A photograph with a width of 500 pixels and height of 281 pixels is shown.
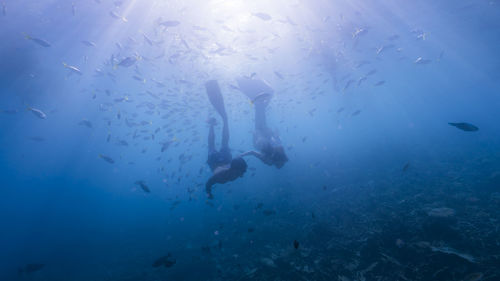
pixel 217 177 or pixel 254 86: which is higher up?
pixel 254 86

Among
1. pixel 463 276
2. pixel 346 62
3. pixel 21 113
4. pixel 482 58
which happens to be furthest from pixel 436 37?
pixel 21 113

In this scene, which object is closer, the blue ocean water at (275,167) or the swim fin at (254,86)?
the blue ocean water at (275,167)

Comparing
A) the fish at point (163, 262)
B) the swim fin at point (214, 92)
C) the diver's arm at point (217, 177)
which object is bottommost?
the fish at point (163, 262)

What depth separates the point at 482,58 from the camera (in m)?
28.2

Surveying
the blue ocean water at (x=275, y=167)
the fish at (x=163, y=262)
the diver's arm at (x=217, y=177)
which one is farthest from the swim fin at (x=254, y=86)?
the fish at (x=163, y=262)

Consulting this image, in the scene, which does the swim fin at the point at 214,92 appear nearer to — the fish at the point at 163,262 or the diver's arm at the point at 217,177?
the diver's arm at the point at 217,177

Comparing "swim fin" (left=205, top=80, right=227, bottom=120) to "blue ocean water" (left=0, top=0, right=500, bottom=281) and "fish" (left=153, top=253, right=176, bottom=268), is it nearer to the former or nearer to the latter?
"blue ocean water" (left=0, top=0, right=500, bottom=281)

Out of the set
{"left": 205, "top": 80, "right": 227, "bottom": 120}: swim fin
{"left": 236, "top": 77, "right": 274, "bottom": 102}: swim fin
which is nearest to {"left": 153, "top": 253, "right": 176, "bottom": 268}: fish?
{"left": 205, "top": 80, "right": 227, "bottom": 120}: swim fin

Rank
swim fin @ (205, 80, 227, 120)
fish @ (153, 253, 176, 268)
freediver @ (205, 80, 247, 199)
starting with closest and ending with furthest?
fish @ (153, 253, 176, 268) < freediver @ (205, 80, 247, 199) < swim fin @ (205, 80, 227, 120)

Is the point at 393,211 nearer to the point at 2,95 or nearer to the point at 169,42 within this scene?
the point at 169,42

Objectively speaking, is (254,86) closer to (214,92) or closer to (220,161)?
(214,92)

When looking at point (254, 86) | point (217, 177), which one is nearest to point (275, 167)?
point (254, 86)

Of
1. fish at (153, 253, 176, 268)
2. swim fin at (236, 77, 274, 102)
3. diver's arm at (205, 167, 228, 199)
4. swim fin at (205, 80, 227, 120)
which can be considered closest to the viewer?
fish at (153, 253, 176, 268)

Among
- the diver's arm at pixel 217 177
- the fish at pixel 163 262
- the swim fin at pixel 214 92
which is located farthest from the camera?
the swim fin at pixel 214 92
